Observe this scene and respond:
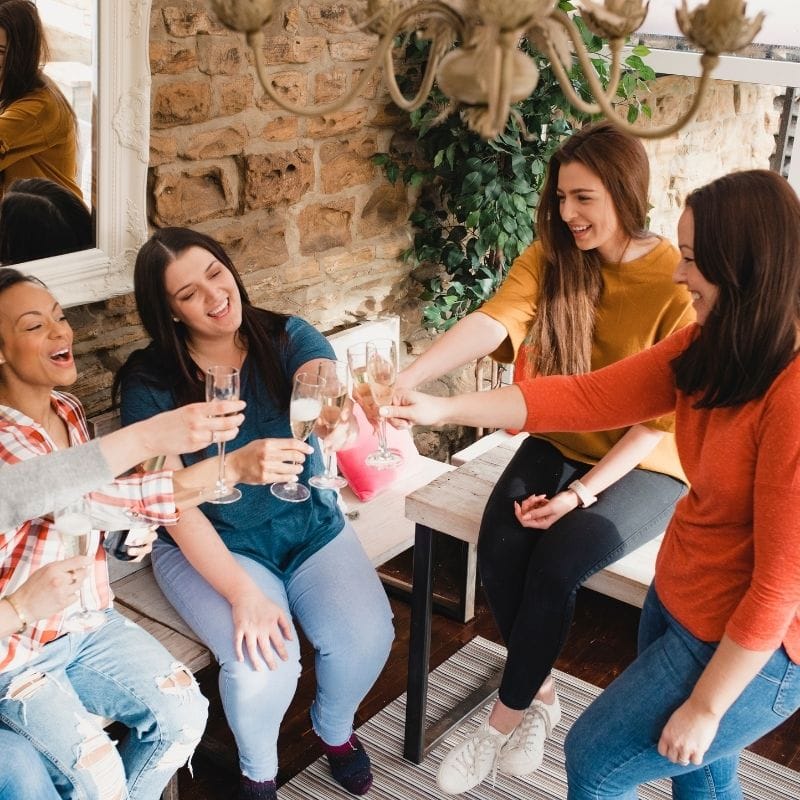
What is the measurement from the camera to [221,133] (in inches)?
114

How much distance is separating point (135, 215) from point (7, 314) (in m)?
0.68

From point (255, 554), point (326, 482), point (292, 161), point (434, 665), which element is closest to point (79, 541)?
point (326, 482)

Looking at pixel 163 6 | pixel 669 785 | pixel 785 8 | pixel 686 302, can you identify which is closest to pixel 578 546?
pixel 686 302

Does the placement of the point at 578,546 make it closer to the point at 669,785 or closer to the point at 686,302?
the point at 686,302

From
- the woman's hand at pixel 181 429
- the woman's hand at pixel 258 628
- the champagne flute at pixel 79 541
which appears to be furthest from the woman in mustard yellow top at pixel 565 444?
the champagne flute at pixel 79 541

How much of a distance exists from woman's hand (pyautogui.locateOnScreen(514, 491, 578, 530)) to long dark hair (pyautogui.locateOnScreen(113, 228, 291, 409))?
2.06ft

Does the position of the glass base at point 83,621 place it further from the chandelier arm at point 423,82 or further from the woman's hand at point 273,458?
the chandelier arm at point 423,82

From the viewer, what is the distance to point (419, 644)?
2.52 meters

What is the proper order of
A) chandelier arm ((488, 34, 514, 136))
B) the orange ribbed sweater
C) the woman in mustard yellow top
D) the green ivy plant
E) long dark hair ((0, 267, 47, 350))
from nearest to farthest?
chandelier arm ((488, 34, 514, 136)), the orange ribbed sweater, long dark hair ((0, 267, 47, 350)), the woman in mustard yellow top, the green ivy plant

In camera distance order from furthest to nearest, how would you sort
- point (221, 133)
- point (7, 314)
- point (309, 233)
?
point (309, 233) < point (221, 133) < point (7, 314)

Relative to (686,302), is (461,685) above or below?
below

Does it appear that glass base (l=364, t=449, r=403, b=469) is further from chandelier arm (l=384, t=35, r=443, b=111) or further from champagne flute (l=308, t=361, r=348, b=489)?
chandelier arm (l=384, t=35, r=443, b=111)

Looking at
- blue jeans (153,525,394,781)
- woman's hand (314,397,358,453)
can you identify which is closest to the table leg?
blue jeans (153,525,394,781)

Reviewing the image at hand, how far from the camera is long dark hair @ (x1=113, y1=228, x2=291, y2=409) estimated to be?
2.36 metres
